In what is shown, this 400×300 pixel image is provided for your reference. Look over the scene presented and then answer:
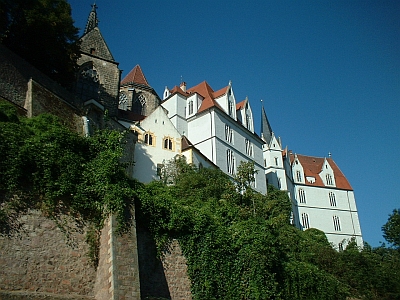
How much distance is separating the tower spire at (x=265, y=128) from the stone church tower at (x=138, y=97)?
98.6 ft

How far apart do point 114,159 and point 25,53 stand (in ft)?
45.9

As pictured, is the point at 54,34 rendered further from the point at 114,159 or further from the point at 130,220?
the point at 130,220

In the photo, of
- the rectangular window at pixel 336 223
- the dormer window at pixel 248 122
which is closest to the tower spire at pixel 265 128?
the rectangular window at pixel 336 223

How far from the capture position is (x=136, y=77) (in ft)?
170

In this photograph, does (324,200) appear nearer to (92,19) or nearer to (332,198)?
(332,198)

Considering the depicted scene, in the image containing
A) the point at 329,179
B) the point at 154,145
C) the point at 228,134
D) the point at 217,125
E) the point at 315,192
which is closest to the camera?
the point at 154,145

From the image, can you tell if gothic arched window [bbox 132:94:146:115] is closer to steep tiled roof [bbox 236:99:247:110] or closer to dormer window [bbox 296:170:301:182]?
steep tiled roof [bbox 236:99:247:110]

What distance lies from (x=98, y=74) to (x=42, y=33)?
350 inches

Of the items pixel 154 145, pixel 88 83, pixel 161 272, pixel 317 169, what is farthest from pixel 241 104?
pixel 161 272

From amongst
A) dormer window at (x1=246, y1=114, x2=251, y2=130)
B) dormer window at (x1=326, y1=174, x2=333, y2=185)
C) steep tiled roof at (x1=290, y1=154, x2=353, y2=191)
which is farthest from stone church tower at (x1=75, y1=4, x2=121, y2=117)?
dormer window at (x1=326, y1=174, x2=333, y2=185)

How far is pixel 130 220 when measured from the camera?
52.7 ft

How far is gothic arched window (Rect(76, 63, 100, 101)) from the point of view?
34.6 metres

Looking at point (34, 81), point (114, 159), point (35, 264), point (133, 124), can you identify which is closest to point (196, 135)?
point (133, 124)

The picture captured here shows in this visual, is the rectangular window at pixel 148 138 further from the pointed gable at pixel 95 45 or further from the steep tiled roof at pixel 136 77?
the steep tiled roof at pixel 136 77
